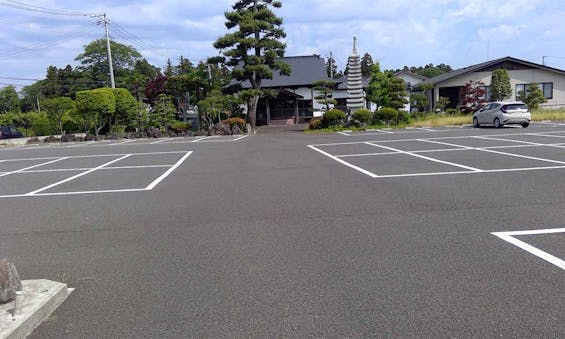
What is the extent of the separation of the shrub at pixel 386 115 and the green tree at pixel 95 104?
58.1ft

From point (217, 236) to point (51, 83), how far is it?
2833 inches

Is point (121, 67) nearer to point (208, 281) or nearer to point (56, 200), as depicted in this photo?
point (56, 200)

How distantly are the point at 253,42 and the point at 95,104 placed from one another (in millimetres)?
11133

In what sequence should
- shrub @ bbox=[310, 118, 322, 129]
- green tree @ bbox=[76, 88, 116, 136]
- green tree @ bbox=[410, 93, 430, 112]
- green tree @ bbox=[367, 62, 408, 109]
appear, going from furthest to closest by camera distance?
1. green tree @ bbox=[410, 93, 430, 112]
2. green tree @ bbox=[367, 62, 408, 109]
3. green tree @ bbox=[76, 88, 116, 136]
4. shrub @ bbox=[310, 118, 322, 129]

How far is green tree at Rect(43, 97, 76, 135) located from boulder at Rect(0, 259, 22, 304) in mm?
32557

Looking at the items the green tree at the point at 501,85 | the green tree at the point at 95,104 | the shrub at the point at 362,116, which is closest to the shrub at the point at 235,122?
the shrub at the point at 362,116

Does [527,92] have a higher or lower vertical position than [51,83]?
lower

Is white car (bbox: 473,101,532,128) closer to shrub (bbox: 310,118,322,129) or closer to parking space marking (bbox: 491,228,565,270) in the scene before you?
shrub (bbox: 310,118,322,129)

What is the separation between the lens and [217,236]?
5719 millimetres

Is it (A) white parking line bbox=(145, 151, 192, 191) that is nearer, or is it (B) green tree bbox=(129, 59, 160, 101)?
(A) white parking line bbox=(145, 151, 192, 191)

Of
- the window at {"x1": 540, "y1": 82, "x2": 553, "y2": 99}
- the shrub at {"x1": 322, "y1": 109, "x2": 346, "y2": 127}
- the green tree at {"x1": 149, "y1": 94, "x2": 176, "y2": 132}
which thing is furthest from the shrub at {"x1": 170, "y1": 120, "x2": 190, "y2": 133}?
the window at {"x1": 540, "y1": 82, "x2": 553, "y2": 99}

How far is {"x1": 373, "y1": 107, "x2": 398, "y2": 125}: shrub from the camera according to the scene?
29.2 m

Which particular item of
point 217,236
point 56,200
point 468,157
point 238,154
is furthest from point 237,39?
point 217,236

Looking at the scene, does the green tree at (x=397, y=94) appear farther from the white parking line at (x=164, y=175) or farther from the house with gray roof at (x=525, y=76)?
the white parking line at (x=164, y=175)
